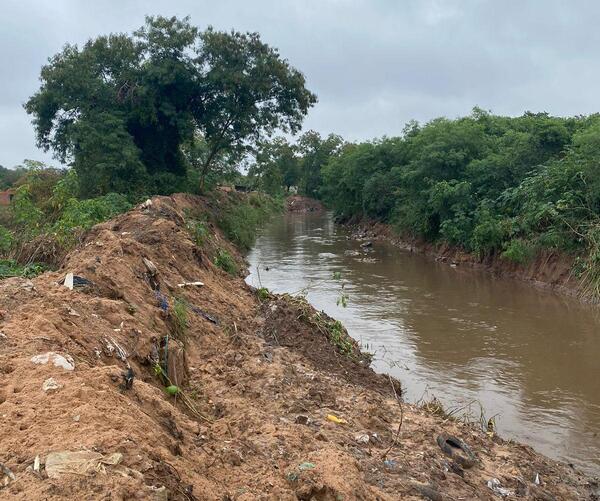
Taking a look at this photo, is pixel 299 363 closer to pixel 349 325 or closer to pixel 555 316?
pixel 349 325

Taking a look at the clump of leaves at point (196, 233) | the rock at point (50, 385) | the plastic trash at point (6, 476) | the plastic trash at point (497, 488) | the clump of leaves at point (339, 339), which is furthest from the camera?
the clump of leaves at point (196, 233)

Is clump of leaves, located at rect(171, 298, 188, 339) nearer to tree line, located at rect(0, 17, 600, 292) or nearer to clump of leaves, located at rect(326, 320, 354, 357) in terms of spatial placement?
clump of leaves, located at rect(326, 320, 354, 357)

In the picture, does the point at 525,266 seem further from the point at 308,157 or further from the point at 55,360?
the point at 308,157

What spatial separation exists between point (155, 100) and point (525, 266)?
52.9 ft

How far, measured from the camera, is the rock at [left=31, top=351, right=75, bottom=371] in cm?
459

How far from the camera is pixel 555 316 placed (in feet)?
47.9

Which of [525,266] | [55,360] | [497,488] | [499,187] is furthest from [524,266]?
[55,360]

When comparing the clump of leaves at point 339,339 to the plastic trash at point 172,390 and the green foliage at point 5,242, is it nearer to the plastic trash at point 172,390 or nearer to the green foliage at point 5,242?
the plastic trash at point 172,390

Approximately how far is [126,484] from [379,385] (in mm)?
6012

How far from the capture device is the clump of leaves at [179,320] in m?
7.98

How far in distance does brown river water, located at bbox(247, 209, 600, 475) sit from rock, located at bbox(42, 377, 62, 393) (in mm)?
5814

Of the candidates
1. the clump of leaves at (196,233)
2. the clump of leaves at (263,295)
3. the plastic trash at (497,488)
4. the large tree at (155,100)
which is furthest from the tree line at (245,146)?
the plastic trash at (497,488)

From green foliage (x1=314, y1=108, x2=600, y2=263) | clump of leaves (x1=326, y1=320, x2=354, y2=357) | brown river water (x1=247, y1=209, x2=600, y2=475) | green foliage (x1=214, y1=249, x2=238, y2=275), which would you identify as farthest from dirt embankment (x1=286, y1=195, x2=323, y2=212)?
clump of leaves (x1=326, y1=320, x2=354, y2=357)

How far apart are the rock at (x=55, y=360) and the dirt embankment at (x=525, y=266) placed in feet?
49.8
